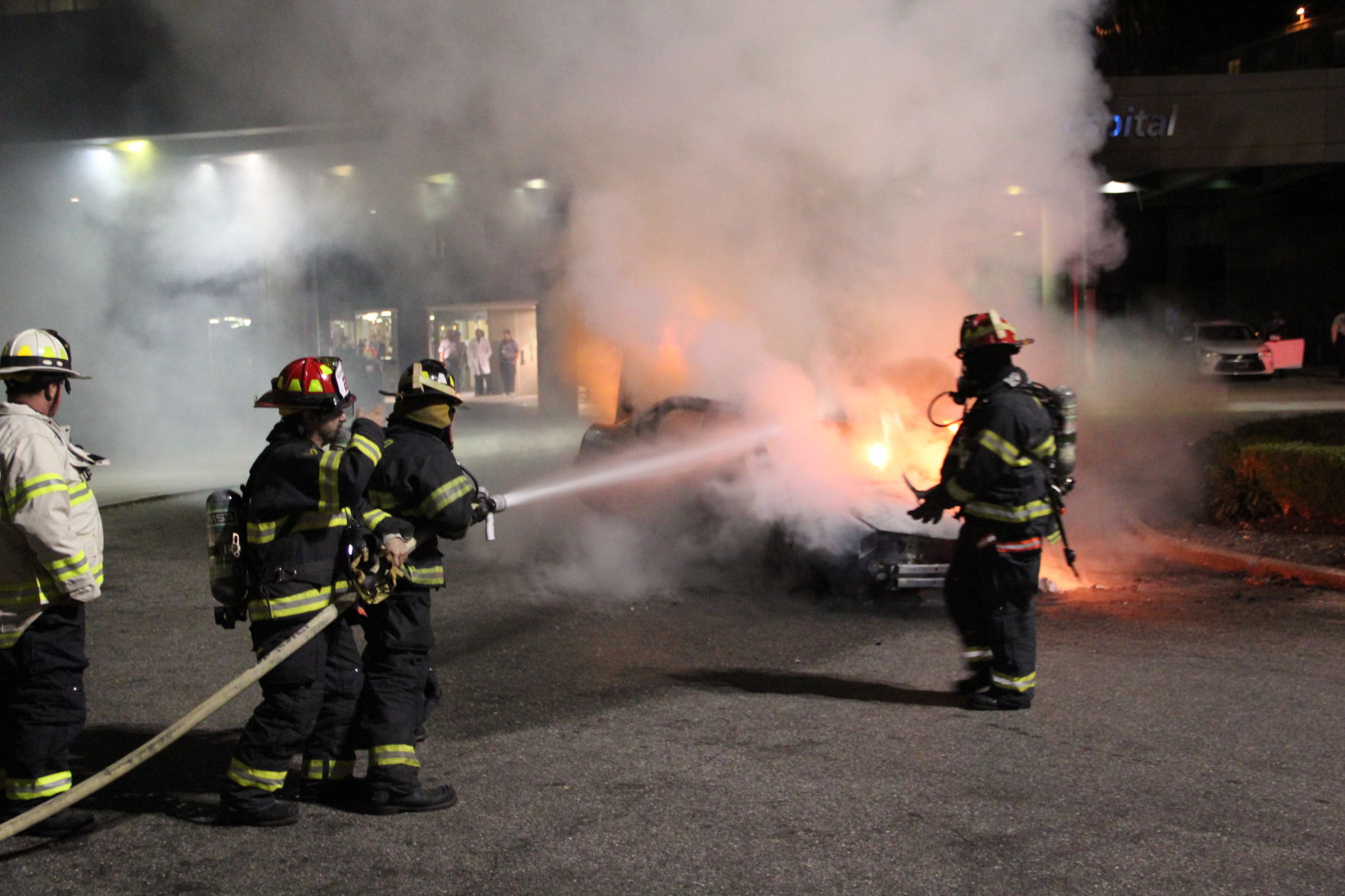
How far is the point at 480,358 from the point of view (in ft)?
76.7

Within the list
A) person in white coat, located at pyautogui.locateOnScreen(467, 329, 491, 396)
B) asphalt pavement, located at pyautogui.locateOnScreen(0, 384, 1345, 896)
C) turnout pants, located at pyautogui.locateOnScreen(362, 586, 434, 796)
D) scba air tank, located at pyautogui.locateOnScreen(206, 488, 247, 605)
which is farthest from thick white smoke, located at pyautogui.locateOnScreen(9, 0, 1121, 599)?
person in white coat, located at pyautogui.locateOnScreen(467, 329, 491, 396)

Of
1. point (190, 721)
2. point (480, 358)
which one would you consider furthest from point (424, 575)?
point (480, 358)

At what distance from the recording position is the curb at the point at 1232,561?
22.8 feet

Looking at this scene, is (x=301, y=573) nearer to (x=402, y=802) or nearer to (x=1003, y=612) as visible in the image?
(x=402, y=802)

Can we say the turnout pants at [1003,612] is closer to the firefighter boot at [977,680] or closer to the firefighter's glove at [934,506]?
the firefighter boot at [977,680]

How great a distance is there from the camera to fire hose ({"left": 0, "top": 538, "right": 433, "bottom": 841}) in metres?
3.23

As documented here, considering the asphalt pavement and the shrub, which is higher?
the shrub

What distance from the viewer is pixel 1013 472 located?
4.63 meters

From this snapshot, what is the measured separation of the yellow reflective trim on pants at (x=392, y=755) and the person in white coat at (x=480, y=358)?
19458 mm

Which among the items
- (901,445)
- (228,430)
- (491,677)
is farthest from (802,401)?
(228,430)

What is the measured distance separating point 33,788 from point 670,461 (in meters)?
5.06

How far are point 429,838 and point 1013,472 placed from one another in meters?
2.68

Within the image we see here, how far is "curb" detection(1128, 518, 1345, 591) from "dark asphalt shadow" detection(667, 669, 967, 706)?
3506mm

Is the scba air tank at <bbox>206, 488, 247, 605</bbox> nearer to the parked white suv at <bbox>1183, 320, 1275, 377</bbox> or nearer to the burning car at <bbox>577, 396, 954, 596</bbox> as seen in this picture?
the burning car at <bbox>577, 396, 954, 596</bbox>
